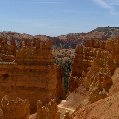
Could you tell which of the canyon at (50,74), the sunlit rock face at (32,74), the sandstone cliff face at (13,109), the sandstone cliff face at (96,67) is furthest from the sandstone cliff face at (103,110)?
the sunlit rock face at (32,74)

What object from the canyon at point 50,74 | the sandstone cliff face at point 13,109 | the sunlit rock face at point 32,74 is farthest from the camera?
the sunlit rock face at point 32,74

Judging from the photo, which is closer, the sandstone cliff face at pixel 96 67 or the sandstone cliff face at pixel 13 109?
the sandstone cliff face at pixel 13 109

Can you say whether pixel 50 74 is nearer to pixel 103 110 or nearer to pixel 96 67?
pixel 96 67

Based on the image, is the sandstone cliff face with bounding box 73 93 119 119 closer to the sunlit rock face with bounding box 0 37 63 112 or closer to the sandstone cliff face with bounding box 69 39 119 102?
the sandstone cliff face with bounding box 69 39 119 102

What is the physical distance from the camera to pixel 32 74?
42.1 m

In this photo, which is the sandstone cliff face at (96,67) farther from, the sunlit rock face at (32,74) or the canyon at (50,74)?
the sunlit rock face at (32,74)

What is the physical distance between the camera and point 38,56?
140 feet

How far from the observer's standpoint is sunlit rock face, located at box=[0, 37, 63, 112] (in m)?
41.6

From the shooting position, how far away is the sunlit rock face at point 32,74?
136 feet

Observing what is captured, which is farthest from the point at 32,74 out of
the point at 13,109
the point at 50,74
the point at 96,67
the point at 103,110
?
the point at 103,110

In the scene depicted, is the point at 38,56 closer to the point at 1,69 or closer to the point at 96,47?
the point at 1,69

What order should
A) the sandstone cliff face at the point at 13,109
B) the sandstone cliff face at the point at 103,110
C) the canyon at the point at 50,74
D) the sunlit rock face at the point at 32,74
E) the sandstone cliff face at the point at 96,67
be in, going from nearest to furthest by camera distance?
the sandstone cliff face at the point at 103,110
the sandstone cliff face at the point at 13,109
the sandstone cliff face at the point at 96,67
the canyon at the point at 50,74
the sunlit rock face at the point at 32,74

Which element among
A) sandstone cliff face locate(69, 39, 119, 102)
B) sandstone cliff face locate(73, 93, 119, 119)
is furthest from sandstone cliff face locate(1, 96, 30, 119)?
sandstone cliff face locate(69, 39, 119, 102)

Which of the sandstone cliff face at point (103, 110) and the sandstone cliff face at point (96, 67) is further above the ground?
the sandstone cliff face at point (96, 67)
